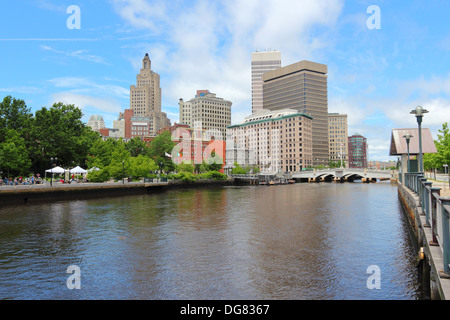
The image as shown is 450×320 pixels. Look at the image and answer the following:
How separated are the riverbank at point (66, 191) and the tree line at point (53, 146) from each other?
700 centimetres

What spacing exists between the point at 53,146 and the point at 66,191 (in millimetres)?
25477

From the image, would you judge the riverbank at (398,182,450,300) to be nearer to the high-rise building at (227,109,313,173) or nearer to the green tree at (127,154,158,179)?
the green tree at (127,154,158,179)

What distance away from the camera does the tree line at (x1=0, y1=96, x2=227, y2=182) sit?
65.6 m

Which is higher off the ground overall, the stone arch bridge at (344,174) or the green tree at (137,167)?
the green tree at (137,167)

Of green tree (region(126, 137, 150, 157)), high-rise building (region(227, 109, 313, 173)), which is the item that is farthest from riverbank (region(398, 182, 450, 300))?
high-rise building (region(227, 109, 313, 173))

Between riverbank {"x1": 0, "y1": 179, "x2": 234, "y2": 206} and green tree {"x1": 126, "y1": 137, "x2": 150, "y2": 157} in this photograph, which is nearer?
riverbank {"x1": 0, "y1": 179, "x2": 234, "y2": 206}

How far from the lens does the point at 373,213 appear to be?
1375 inches

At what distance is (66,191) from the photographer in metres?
55.5

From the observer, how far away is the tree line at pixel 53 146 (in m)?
65.6

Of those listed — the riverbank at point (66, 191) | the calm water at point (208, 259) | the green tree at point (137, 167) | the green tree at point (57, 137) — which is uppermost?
the green tree at point (57, 137)

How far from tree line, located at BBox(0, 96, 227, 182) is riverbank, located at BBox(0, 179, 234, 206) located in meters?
7.00

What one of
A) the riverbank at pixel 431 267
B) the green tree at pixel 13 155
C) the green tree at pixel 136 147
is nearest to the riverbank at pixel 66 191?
the green tree at pixel 13 155

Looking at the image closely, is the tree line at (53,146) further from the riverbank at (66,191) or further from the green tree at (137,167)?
the riverbank at (66,191)

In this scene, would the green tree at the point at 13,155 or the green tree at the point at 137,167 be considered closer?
the green tree at the point at 13,155
